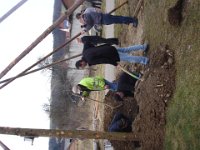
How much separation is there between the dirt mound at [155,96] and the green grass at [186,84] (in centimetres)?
24

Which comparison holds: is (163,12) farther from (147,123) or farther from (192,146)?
(192,146)

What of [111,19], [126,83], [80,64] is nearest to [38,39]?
[80,64]

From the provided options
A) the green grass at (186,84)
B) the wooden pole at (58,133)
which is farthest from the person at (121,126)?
the green grass at (186,84)

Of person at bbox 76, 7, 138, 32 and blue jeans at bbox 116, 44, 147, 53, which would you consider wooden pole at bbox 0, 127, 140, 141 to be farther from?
person at bbox 76, 7, 138, 32

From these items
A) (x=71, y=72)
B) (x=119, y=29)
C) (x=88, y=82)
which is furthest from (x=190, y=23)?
(x=71, y=72)

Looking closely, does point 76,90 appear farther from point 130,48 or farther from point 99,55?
point 130,48

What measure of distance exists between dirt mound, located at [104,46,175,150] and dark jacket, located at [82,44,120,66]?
933mm

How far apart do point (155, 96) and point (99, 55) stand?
1.79 m

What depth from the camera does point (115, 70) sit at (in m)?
Result: 14.9

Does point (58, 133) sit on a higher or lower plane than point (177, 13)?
lower

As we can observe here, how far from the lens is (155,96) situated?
26.9 ft

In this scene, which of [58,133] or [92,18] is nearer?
[58,133]

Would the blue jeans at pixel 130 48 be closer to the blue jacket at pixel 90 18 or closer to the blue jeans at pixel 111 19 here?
the blue jacket at pixel 90 18

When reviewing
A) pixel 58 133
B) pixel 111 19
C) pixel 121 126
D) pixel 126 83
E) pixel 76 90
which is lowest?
pixel 58 133
